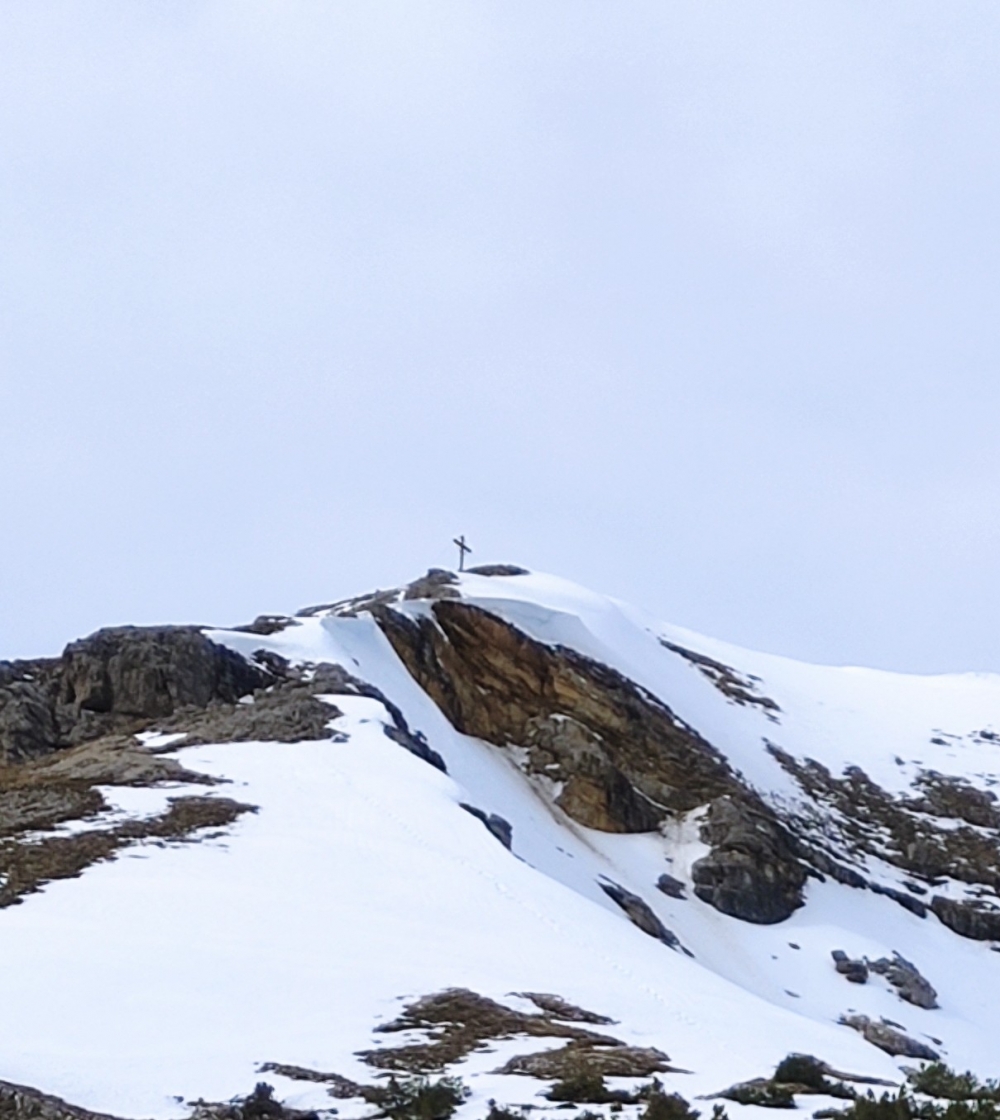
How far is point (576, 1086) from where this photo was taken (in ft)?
37.4

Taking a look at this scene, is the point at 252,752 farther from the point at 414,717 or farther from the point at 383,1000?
the point at 383,1000

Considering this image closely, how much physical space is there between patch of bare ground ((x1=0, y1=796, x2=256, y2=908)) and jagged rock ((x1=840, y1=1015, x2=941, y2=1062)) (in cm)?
1487

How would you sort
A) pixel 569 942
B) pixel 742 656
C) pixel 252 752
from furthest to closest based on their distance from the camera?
1. pixel 742 656
2. pixel 252 752
3. pixel 569 942

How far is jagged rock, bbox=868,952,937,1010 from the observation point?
36.3m

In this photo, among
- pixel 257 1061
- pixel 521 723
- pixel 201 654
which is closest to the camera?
pixel 257 1061

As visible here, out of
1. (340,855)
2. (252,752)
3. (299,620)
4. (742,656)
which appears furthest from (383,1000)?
(742,656)

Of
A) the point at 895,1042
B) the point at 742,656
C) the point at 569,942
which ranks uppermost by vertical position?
the point at 742,656

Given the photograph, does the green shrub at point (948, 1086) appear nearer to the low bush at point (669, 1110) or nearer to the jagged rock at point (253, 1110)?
the low bush at point (669, 1110)

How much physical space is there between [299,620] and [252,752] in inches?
485

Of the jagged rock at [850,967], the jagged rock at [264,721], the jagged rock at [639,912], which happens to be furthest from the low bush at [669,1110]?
the jagged rock at [850,967]

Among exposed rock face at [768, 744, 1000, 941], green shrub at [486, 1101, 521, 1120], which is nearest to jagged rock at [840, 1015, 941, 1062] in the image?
exposed rock face at [768, 744, 1000, 941]

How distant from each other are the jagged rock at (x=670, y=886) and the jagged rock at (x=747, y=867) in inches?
20.5

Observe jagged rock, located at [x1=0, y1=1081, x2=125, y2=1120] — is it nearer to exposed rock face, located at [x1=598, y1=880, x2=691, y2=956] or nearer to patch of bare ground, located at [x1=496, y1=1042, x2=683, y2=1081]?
patch of bare ground, located at [x1=496, y1=1042, x2=683, y2=1081]

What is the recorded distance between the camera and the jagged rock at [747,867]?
38.6 meters
